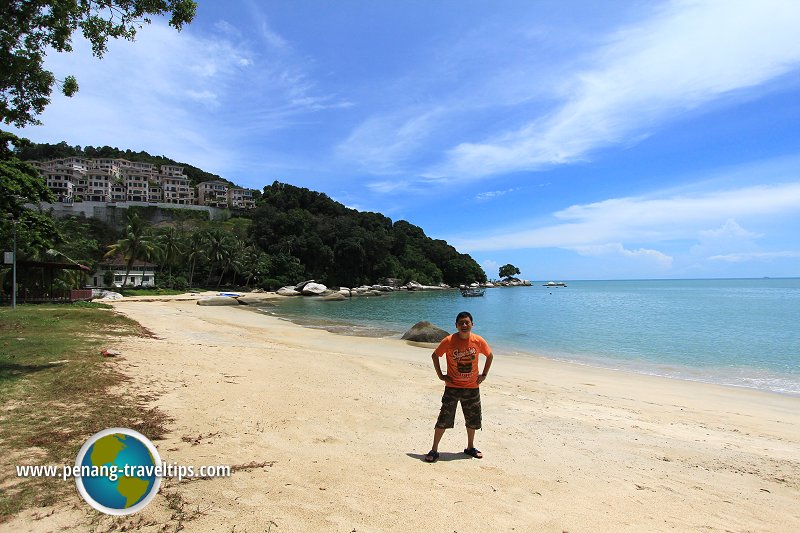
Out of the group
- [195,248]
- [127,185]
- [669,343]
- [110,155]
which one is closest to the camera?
[669,343]

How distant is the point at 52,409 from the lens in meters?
5.84

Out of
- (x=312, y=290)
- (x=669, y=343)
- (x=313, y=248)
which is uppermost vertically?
(x=313, y=248)

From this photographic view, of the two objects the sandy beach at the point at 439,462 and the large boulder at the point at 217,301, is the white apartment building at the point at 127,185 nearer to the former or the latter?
the large boulder at the point at 217,301

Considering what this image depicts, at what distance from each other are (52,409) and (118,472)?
10.3ft

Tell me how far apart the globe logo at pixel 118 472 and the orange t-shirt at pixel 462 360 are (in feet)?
11.5

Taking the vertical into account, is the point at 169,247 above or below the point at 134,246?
above

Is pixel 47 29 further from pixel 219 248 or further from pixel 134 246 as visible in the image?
pixel 219 248

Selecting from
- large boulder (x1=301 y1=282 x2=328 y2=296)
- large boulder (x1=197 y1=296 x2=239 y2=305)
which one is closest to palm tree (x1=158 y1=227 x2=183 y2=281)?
large boulder (x1=197 y1=296 x2=239 y2=305)

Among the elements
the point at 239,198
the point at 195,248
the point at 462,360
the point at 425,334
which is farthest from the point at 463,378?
the point at 239,198

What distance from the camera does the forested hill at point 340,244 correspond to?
290ft

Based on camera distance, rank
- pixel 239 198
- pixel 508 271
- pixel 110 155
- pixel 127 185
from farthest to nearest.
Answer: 1. pixel 508 271
2. pixel 110 155
3. pixel 239 198
4. pixel 127 185

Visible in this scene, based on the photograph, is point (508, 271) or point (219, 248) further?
point (508, 271)

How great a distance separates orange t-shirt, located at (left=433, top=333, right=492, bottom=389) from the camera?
5820mm

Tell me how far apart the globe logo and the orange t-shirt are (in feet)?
11.5
